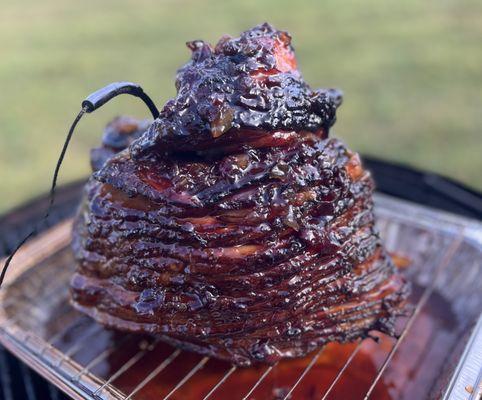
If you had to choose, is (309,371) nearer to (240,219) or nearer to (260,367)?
(260,367)

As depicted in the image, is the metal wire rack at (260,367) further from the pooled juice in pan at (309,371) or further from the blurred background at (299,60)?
the blurred background at (299,60)

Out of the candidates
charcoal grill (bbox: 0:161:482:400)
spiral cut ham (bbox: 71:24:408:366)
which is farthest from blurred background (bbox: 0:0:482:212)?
spiral cut ham (bbox: 71:24:408:366)

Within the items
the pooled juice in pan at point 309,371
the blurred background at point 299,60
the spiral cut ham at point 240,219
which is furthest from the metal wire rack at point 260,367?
the blurred background at point 299,60

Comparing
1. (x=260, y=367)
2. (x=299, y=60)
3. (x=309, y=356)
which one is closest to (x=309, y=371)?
(x=309, y=356)

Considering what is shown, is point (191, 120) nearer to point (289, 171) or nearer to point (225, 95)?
point (225, 95)

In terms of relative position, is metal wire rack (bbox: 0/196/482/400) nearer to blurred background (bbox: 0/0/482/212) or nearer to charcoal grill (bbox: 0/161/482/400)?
charcoal grill (bbox: 0/161/482/400)
